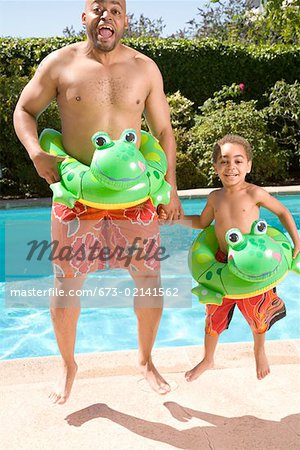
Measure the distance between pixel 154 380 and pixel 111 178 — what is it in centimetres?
106

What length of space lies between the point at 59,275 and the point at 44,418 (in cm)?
68

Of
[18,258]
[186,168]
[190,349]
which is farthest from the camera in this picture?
[186,168]

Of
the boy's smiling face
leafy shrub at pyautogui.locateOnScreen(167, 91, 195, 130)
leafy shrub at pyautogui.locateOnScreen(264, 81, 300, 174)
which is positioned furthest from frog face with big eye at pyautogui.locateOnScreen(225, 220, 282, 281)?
leafy shrub at pyautogui.locateOnScreen(264, 81, 300, 174)

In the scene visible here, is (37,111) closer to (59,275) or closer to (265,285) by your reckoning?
(59,275)

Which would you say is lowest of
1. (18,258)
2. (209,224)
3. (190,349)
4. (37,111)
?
(18,258)

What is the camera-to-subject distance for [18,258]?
737cm

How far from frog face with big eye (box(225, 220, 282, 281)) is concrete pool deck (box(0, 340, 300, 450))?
0.72m

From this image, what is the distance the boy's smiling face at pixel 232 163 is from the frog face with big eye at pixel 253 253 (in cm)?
23

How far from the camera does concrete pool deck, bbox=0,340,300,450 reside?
2539mm

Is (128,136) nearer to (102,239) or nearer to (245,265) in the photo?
(102,239)

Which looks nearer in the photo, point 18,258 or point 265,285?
point 265,285

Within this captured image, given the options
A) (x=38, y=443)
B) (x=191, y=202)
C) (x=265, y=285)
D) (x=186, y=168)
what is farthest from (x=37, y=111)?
(x=186, y=168)

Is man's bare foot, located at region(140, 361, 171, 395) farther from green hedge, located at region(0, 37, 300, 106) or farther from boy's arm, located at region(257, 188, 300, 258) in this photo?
green hedge, located at region(0, 37, 300, 106)

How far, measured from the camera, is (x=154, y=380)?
9.16 ft
